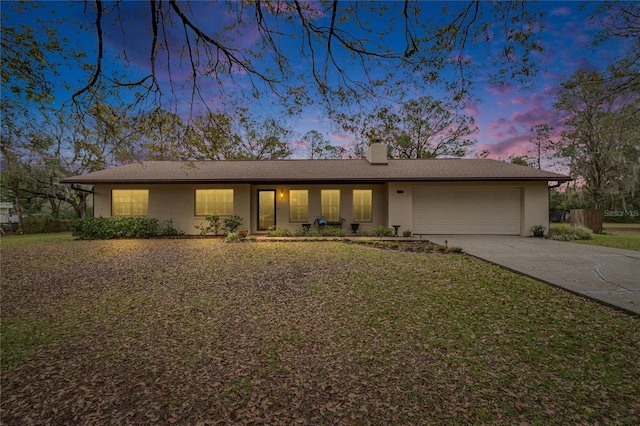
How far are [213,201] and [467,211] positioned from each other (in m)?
11.3

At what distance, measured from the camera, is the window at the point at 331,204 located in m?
13.5

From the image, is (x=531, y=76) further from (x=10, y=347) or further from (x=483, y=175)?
(x=483, y=175)

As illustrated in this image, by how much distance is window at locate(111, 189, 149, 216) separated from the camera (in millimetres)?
13500

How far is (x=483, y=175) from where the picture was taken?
12.7 meters

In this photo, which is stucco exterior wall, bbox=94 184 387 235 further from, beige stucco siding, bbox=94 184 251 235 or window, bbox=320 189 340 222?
window, bbox=320 189 340 222

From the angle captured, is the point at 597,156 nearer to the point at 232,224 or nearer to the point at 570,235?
the point at 570,235

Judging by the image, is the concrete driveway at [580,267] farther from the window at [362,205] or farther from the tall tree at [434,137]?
the tall tree at [434,137]

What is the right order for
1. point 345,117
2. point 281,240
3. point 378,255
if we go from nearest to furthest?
point 345,117
point 378,255
point 281,240

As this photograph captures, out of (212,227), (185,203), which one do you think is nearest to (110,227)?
(185,203)

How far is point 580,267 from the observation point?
6348 mm

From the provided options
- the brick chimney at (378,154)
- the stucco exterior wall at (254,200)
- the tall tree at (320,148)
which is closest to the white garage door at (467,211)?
the stucco exterior wall at (254,200)

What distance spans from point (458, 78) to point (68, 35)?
536 cm

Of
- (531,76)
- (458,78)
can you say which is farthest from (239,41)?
(531,76)

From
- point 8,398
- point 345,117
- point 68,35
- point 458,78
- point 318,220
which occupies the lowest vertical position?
point 8,398
